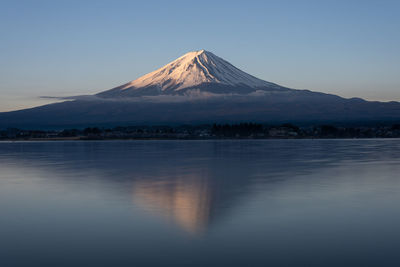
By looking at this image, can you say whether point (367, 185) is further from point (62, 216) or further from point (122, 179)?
point (62, 216)

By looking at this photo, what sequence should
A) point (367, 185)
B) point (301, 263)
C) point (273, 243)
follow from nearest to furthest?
point (301, 263) → point (273, 243) → point (367, 185)

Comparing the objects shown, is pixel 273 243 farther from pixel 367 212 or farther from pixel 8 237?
pixel 8 237

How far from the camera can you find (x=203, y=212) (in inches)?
559

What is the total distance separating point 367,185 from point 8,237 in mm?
15299

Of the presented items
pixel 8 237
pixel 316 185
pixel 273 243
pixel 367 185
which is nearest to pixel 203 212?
pixel 273 243

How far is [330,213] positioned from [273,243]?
14.1ft

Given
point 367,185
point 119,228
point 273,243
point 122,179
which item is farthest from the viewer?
point 122,179

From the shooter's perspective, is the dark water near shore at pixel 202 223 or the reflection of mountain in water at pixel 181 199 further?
the reflection of mountain in water at pixel 181 199

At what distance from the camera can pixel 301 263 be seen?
8.84m

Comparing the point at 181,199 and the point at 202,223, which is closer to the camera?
the point at 202,223

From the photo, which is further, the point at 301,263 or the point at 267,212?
the point at 267,212

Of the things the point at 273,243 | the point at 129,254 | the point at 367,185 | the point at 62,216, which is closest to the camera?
the point at 129,254

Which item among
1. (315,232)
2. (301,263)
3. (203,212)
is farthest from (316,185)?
(301,263)

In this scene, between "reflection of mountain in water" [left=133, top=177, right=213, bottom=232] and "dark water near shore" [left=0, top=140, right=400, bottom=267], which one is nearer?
"dark water near shore" [left=0, top=140, right=400, bottom=267]
